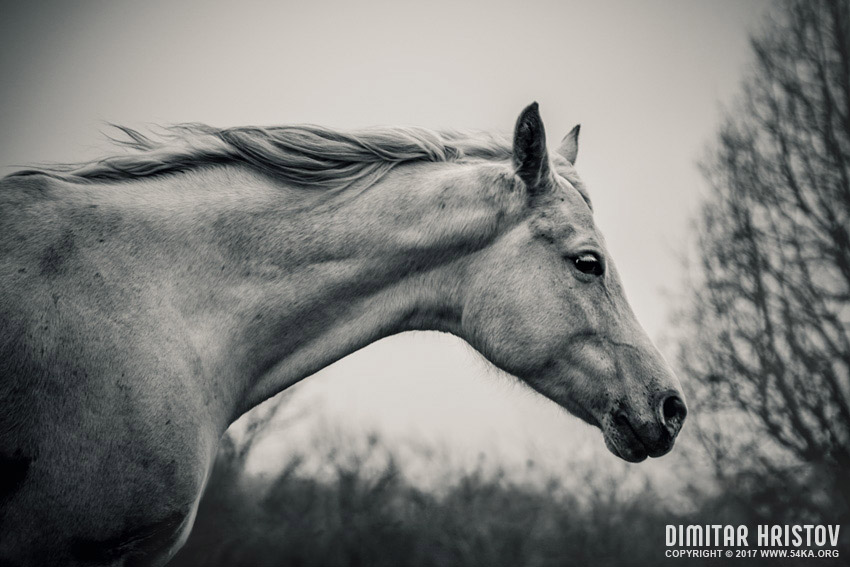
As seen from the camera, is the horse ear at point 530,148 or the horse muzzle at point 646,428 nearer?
the horse muzzle at point 646,428

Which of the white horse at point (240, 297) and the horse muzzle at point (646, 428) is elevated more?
the white horse at point (240, 297)

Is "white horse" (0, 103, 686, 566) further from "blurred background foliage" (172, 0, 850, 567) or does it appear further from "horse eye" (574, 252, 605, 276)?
"blurred background foliage" (172, 0, 850, 567)

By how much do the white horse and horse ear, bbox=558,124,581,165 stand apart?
1.16ft

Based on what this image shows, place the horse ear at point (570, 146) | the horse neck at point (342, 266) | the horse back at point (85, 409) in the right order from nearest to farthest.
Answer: the horse back at point (85, 409) < the horse neck at point (342, 266) < the horse ear at point (570, 146)

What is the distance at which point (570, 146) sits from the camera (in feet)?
12.3

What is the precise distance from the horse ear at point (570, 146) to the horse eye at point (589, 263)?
97cm

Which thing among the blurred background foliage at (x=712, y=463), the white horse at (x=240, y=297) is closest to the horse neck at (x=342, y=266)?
the white horse at (x=240, y=297)

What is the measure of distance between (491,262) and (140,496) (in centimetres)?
175

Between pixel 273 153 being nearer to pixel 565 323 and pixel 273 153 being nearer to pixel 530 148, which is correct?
pixel 530 148

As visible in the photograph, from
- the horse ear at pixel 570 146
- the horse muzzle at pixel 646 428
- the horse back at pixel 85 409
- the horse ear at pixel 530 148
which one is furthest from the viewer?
the horse ear at pixel 570 146

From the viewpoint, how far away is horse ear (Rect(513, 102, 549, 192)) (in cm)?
287

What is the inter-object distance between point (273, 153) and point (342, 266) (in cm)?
62

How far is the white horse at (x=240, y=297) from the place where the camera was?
2.08 metres

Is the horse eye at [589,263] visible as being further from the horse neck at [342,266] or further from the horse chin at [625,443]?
the horse chin at [625,443]
